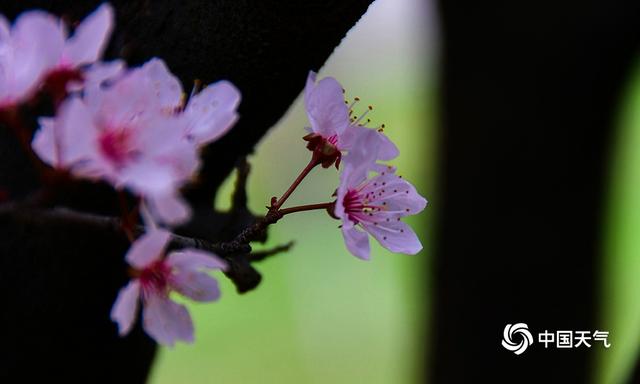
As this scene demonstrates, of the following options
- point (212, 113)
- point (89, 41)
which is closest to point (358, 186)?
point (212, 113)

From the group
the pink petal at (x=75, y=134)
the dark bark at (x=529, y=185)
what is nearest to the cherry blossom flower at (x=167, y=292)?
the pink petal at (x=75, y=134)

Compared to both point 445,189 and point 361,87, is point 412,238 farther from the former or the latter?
point 361,87

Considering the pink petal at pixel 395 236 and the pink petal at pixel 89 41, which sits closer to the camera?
the pink petal at pixel 89 41

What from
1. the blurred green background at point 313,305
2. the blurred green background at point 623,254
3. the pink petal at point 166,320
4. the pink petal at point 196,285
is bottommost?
the blurred green background at point 313,305

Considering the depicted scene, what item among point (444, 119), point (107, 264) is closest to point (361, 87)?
point (444, 119)

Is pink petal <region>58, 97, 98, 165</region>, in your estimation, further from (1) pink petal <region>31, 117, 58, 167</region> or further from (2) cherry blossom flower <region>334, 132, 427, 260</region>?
(2) cherry blossom flower <region>334, 132, 427, 260</region>

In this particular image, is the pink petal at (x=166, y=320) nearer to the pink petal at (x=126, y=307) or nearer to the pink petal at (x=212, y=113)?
the pink petal at (x=126, y=307)
